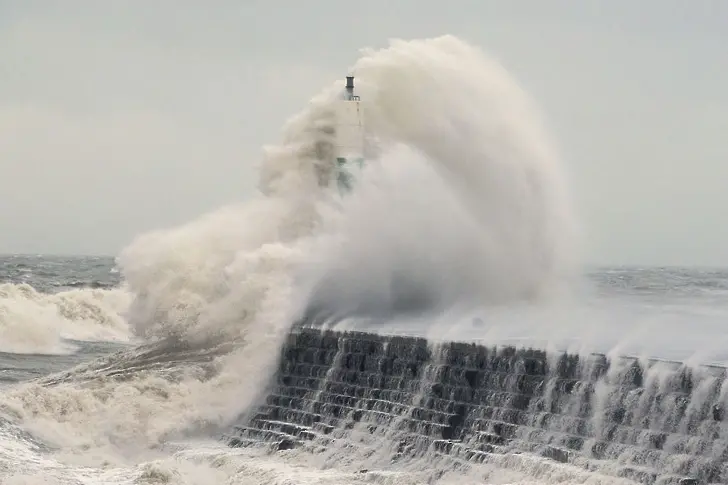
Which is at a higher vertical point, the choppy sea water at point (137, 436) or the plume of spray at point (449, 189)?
the plume of spray at point (449, 189)

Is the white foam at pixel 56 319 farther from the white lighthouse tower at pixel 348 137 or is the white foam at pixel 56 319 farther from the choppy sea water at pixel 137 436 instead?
the white lighthouse tower at pixel 348 137

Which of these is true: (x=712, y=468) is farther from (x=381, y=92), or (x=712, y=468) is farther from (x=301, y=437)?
(x=381, y=92)

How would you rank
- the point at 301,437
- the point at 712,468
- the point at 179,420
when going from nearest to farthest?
the point at 712,468
the point at 301,437
the point at 179,420

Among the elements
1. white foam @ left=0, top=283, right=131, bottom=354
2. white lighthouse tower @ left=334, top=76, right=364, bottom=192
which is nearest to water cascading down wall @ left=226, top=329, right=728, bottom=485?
white lighthouse tower @ left=334, top=76, right=364, bottom=192

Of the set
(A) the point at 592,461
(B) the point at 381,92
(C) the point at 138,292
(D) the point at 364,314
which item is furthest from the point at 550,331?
(C) the point at 138,292

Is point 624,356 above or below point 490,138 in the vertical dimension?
below

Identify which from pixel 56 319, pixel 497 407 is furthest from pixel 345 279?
pixel 56 319

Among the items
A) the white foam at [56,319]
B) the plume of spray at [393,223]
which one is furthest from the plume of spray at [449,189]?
the white foam at [56,319]
